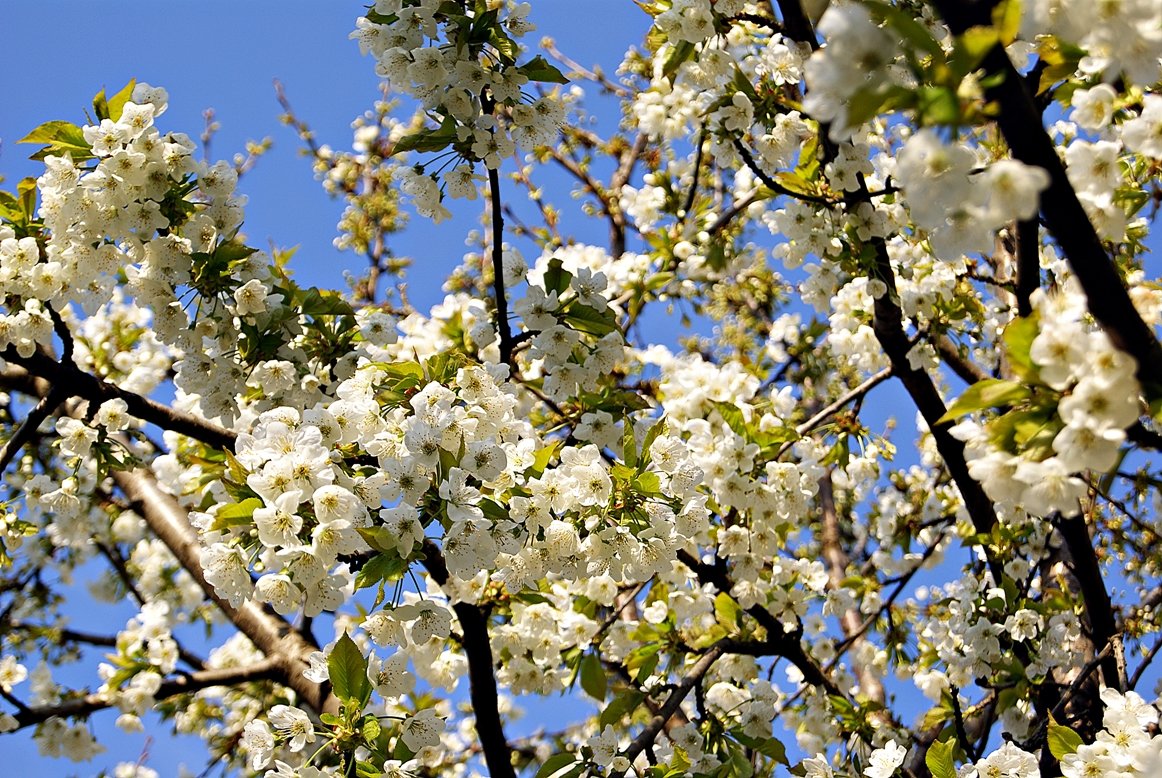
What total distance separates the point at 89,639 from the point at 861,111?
4.88m

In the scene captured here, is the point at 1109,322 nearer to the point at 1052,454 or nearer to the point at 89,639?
the point at 1052,454

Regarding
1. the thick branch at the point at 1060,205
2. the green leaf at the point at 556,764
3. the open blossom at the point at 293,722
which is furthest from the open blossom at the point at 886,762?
the thick branch at the point at 1060,205

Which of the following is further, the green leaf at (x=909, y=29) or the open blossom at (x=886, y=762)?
the open blossom at (x=886, y=762)

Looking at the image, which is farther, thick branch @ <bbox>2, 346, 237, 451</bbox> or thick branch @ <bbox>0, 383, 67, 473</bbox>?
thick branch @ <bbox>2, 346, 237, 451</bbox>

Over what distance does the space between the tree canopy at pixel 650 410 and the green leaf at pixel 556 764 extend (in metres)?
0.01

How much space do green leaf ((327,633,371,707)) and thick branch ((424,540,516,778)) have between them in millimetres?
652

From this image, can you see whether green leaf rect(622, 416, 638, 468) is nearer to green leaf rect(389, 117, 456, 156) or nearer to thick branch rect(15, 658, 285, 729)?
green leaf rect(389, 117, 456, 156)

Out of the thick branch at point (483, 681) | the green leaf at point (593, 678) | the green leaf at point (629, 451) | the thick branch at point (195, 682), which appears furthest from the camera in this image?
the thick branch at point (195, 682)

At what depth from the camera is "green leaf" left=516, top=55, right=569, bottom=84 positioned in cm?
240

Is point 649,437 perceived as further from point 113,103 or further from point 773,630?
point 113,103

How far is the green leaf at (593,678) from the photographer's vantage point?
10.2 ft

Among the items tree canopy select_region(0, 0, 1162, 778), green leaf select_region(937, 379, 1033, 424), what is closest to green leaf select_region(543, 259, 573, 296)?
tree canopy select_region(0, 0, 1162, 778)

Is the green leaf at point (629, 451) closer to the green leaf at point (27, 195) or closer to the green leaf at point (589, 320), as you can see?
the green leaf at point (589, 320)

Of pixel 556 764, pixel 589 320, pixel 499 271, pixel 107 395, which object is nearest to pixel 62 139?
pixel 107 395
